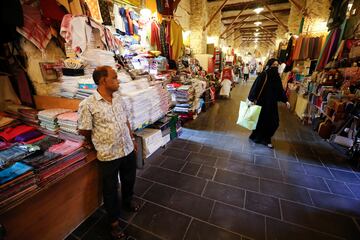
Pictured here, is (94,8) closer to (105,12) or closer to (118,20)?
(105,12)

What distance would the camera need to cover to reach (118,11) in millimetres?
3199

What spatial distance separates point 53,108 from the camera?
1.98 meters

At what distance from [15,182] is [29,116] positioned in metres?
0.98

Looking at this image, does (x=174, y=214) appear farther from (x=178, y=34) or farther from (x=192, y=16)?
(x=192, y=16)

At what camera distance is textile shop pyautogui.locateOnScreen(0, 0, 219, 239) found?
131cm

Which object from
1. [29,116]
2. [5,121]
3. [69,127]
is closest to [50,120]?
[69,127]

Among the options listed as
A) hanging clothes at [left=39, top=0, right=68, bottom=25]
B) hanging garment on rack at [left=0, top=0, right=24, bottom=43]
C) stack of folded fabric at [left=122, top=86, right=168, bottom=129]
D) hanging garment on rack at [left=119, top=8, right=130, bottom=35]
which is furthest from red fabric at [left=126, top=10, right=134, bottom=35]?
hanging garment on rack at [left=0, top=0, right=24, bottom=43]

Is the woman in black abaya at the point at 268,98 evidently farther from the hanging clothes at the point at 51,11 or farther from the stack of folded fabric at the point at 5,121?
the stack of folded fabric at the point at 5,121

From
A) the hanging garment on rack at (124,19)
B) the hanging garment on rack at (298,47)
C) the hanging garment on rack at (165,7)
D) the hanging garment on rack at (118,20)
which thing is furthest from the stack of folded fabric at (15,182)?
the hanging garment on rack at (298,47)

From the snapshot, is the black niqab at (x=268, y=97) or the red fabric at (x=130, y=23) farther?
the red fabric at (x=130, y=23)

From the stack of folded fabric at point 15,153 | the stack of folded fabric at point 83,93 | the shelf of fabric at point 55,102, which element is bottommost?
the stack of folded fabric at point 15,153

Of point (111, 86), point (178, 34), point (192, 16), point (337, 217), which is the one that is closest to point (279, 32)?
point (192, 16)

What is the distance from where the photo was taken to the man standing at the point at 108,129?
1.39 m

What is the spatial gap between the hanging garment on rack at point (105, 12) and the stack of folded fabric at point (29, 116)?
177cm
